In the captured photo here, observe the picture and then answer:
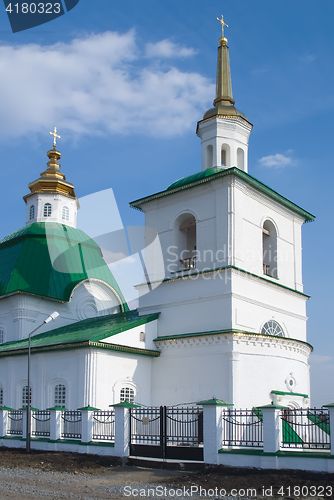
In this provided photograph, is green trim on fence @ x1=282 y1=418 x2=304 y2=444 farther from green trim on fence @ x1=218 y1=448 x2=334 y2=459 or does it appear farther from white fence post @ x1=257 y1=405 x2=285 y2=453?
green trim on fence @ x1=218 y1=448 x2=334 y2=459

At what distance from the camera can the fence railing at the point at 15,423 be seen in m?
18.1

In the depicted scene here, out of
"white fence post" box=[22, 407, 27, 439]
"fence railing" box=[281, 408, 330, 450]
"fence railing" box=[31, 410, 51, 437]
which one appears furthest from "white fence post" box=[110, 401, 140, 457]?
"white fence post" box=[22, 407, 27, 439]

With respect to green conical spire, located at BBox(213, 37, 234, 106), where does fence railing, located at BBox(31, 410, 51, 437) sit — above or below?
below

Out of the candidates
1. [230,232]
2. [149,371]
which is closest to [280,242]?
[230,232]

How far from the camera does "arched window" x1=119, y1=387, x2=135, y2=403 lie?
18641 mm

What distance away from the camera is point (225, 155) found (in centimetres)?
2189

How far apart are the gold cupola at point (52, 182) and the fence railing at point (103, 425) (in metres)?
16.8

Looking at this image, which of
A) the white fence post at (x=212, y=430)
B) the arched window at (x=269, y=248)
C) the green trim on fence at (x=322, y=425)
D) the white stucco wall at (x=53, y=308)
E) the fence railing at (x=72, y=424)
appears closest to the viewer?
the green trim on fence at (x=322, y=425)

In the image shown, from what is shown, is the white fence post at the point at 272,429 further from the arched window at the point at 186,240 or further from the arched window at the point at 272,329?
the arched window at the point at 186,240

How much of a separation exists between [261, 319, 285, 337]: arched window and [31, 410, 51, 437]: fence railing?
6.96m
